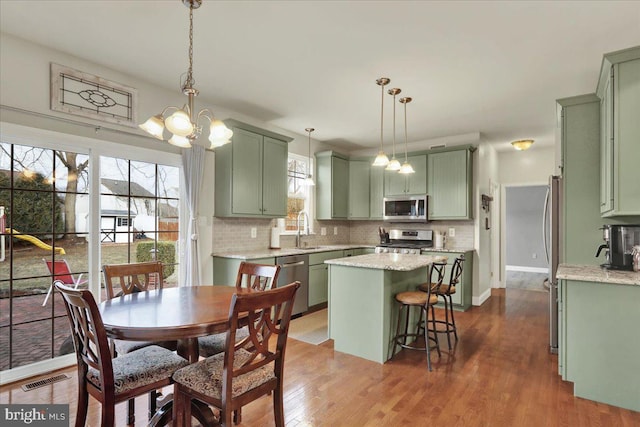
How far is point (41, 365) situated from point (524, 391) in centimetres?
372

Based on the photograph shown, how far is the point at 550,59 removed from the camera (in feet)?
9.70

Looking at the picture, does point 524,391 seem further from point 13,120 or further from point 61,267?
point 13,120

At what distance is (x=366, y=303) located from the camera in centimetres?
319

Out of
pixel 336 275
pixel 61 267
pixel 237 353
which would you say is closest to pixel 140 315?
pixel 237 353

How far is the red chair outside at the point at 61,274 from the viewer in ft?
9.57

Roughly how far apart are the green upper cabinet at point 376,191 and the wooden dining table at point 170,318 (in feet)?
12.9

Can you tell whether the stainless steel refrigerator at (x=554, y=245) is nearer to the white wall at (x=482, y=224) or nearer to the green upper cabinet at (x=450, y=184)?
the green upper cabinet at (x=450, y=184)

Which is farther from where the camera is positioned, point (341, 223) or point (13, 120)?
point (341, 223)

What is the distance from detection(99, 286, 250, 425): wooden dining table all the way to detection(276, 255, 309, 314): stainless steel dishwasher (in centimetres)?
183

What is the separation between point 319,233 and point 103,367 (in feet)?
14.7

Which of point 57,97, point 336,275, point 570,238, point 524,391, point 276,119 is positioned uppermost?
point 276,119

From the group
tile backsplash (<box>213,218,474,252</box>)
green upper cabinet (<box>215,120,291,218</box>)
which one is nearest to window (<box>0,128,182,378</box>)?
green upper cabinet (<box>215,120,291,218</box>)

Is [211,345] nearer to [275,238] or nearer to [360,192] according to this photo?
[275,238]

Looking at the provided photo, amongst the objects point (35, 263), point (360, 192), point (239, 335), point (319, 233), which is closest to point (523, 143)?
point (360, 192)
